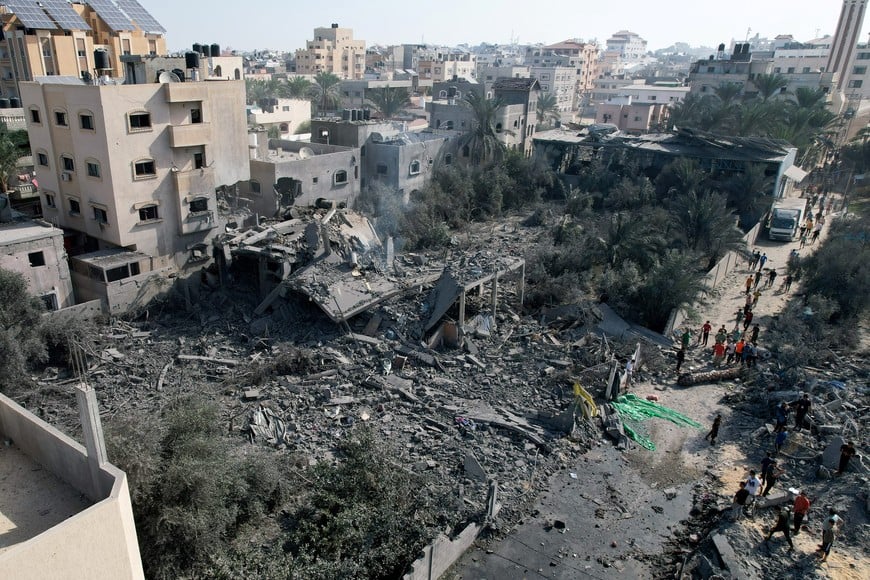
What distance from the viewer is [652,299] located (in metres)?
19.8

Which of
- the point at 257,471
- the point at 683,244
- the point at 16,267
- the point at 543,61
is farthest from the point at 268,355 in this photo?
the point at 543,61

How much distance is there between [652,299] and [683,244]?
557cm

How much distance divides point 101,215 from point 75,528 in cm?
1849

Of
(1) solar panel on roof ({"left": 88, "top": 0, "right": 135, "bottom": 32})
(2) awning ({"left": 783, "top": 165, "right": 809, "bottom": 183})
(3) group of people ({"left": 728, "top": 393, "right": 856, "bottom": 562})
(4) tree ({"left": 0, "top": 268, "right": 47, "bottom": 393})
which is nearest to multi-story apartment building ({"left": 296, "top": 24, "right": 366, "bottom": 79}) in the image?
(1) solar panel on roof ({"left": 88, "top": 0, "right": 135, "bottom": 32})

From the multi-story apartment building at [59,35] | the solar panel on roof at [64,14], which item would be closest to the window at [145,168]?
the multi-story apartment building at [59,35]

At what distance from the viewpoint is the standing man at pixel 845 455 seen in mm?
12789

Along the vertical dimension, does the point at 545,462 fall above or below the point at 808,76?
below

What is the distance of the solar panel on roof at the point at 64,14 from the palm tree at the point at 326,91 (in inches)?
1117

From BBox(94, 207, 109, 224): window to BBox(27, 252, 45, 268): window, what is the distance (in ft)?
8.88

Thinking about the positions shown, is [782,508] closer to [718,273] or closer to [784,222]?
[718,273]

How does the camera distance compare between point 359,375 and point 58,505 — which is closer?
point 58,505

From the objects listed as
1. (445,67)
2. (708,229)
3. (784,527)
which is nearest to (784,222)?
(708,229)

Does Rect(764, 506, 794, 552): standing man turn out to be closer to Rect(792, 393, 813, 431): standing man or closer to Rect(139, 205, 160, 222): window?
Rect(792, 393, 813, 431): standing man

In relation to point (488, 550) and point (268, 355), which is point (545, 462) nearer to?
point (488, 550)
